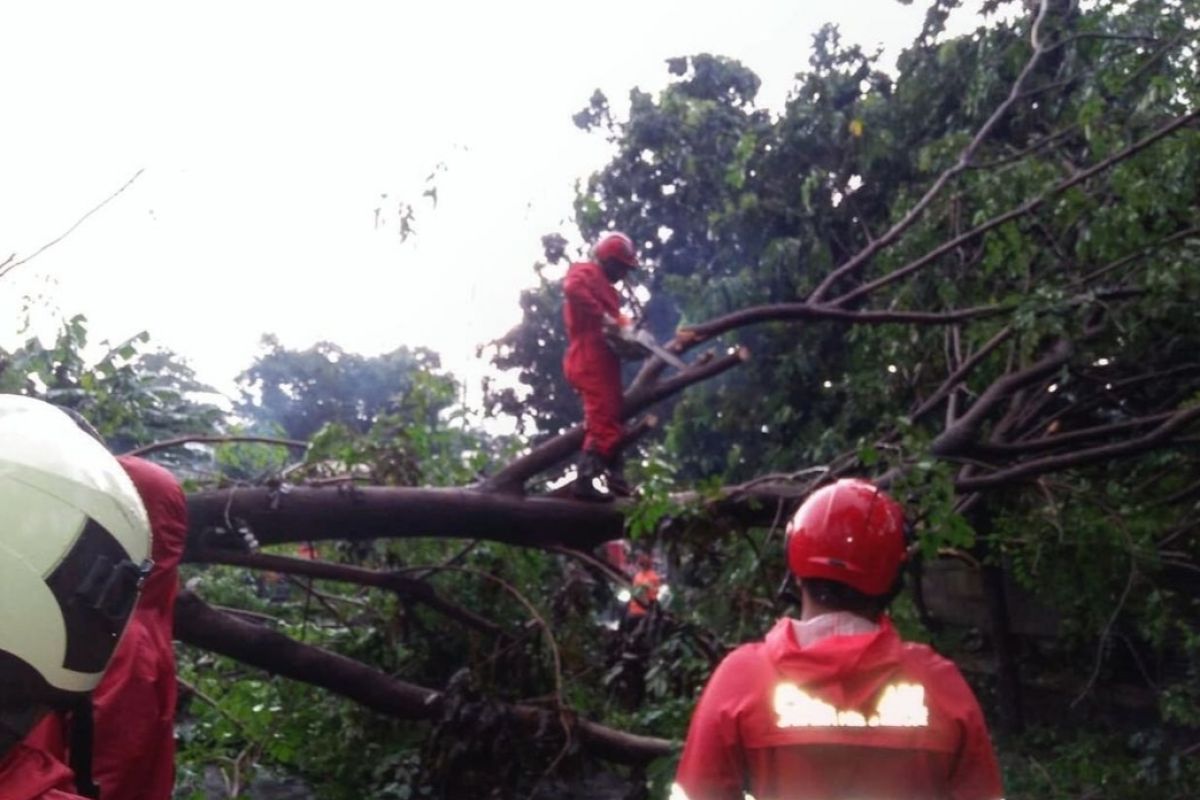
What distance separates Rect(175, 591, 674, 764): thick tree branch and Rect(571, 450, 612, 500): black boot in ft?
2.78

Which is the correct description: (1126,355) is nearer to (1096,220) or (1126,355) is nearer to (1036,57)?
(1096,220)

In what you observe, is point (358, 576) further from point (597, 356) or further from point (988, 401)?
point (988, 401)

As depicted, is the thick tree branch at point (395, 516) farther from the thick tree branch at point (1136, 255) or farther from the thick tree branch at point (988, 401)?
the thick tree branch at point (1136, 255)

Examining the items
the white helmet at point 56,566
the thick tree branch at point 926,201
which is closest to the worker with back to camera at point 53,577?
the white helmet at point 56,566

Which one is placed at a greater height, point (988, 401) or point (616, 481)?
point (988, 401)

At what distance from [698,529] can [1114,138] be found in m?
2.84

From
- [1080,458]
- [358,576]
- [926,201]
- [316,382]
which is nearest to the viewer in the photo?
[1080,458]

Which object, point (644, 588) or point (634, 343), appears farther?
point (634, 343)

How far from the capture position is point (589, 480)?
5.01m

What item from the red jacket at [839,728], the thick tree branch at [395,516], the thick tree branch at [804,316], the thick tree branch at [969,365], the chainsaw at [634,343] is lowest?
the red jacket at [839,728]

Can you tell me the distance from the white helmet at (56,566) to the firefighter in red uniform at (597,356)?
3457mm

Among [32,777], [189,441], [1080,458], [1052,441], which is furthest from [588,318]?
[32,777]

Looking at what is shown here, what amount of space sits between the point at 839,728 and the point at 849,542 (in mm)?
336

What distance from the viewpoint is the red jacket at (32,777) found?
134cm
